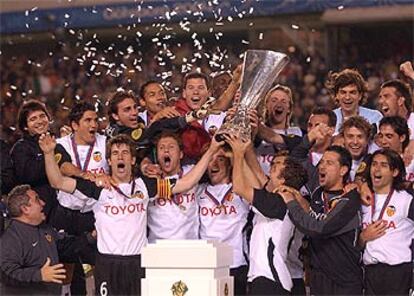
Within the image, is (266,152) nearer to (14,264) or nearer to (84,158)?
(84,158)

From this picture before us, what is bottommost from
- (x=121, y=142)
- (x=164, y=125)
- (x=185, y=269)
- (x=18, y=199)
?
(x=185, y=269)

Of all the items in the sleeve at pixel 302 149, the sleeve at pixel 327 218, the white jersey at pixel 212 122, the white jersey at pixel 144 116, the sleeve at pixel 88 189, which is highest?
the white jersey at pixel 144 116

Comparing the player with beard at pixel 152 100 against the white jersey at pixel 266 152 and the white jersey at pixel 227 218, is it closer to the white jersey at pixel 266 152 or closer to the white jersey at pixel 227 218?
the white jersey at pixel 266 152

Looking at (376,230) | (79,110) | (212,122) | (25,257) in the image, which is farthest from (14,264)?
(376,230)

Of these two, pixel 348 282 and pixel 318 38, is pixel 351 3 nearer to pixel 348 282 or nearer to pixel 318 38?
pixel 318 38

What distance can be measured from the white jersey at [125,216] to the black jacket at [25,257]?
0.45 m

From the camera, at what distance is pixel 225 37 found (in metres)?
17.2

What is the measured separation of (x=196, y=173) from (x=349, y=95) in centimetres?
138

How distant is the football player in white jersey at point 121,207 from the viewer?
952 cm

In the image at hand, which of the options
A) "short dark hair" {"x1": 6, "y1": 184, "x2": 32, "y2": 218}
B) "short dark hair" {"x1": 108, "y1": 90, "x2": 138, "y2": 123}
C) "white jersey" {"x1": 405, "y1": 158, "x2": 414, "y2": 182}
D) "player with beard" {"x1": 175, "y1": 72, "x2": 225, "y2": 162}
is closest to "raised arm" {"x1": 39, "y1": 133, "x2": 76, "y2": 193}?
"short dark hair" {"x1": 6, "y1": 184, "x2": 32, "y2": 218}

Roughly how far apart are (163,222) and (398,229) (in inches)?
63.6

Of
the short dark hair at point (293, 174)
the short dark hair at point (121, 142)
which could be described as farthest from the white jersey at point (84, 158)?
the short dark hair at point (293, 174)

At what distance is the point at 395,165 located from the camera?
362 inches

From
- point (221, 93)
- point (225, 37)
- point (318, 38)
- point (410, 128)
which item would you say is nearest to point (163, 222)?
point (221, 93)
